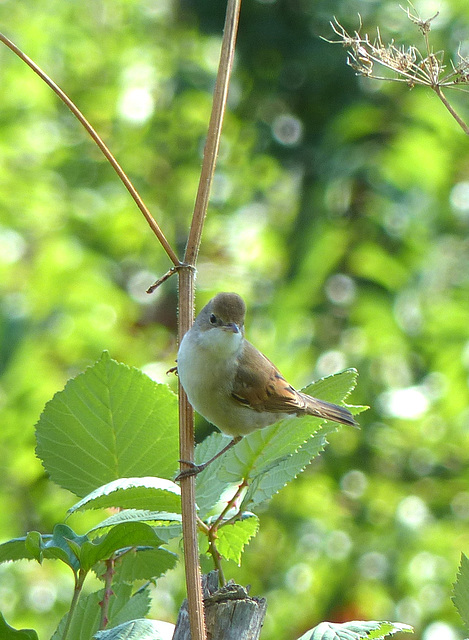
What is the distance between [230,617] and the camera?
3.20 ft

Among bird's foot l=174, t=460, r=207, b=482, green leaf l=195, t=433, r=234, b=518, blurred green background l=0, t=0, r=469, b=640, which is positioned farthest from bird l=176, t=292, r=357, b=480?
blurred green background l=0, t=0, r=469, b=640

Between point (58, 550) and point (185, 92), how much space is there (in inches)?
214

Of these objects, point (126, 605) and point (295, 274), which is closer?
point (126, 605)

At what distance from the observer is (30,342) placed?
4.70 metres

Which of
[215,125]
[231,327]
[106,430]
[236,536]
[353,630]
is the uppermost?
[231,327]

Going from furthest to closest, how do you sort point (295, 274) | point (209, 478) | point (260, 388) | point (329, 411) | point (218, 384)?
point (295, 274)
point (260, 388)
point (218, 384)
point (329, 411)
point (209, 478)

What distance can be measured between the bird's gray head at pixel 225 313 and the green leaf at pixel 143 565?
0.99 meters

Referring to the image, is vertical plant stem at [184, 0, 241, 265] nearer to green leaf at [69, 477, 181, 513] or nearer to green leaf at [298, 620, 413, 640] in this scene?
A: green leaf at [69, 477, 181, 513]

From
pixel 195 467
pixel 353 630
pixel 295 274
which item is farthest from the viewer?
pixel 295 274

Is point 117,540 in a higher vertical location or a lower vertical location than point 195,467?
lower

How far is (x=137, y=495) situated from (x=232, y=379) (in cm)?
113

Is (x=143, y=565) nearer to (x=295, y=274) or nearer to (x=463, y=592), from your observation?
(x=463, y=592)

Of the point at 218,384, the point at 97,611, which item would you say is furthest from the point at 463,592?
the point at 218,384

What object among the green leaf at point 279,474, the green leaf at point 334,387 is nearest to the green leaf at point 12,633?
the green leaf at point 279,474
